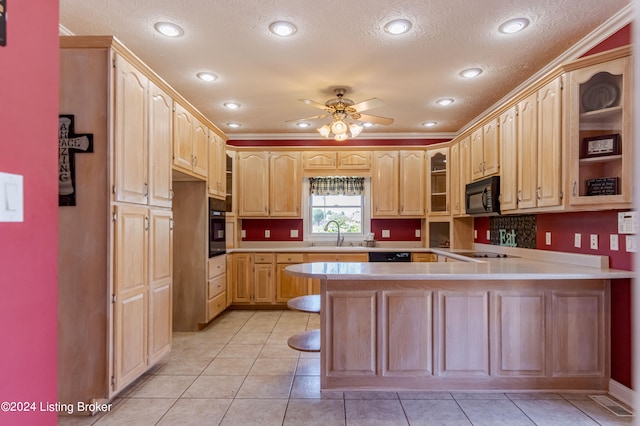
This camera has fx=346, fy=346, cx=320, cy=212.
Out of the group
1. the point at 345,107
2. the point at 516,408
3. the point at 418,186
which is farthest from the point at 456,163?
the point at 516,408

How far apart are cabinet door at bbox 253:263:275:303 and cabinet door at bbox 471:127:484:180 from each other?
3.01 m

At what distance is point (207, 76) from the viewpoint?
11.6ft

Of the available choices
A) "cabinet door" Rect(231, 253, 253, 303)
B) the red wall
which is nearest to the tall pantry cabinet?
the red wall

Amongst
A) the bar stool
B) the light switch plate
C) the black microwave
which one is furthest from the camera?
the black microwave

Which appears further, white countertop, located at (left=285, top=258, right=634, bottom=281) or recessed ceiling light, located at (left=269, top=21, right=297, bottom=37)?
recessed ceiling light, located at (left=269, top=21, right=297, bottom=37)

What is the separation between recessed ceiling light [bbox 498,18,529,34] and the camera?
100 inches

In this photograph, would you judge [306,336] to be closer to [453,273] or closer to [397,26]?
[453,273]

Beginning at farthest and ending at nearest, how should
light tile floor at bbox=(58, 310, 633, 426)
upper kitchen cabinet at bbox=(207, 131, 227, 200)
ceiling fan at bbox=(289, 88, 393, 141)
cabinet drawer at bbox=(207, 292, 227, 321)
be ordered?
upper kitchen cabinet at bbox=(207, 131, 227, 200), cabinet drawer at bbox=(207, 292, 227, 321), ceiling fan at bbox=(289, 88, 393, 141), light tile floor at bbox=(58, 310, 633, 426)

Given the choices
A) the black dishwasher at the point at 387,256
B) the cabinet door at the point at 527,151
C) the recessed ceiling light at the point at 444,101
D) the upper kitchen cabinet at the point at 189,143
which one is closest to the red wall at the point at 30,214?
the upper kitchen cabinet at the point at 189,143

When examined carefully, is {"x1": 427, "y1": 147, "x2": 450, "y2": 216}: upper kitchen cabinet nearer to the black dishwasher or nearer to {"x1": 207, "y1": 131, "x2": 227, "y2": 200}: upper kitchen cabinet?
the black dishwasher

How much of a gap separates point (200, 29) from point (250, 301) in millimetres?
3603

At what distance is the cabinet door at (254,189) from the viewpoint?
5359 millimetres

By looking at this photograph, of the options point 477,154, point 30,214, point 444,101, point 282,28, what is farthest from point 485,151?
point 30,214

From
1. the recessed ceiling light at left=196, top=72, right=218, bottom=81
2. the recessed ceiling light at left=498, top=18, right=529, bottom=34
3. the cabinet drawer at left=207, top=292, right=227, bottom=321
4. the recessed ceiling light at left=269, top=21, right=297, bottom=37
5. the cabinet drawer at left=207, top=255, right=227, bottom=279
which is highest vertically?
the recessed ceiling light at left=498, top=18, right=529, bottom=34
